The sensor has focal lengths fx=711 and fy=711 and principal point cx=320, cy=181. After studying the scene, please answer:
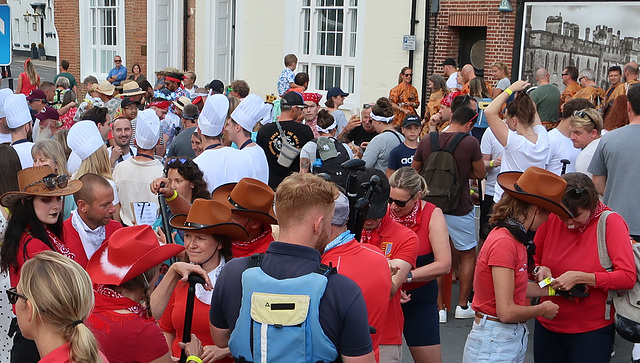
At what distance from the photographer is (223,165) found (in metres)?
5.74

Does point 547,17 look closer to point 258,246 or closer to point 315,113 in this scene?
point 315,113

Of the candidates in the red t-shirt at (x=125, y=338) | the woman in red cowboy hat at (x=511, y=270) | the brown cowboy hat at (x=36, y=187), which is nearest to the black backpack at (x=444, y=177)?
the woman in red cowboy hat at (x=511, y=270)

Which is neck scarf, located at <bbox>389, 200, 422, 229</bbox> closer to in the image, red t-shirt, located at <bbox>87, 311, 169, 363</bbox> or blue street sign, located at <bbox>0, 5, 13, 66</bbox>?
red t-shirt, located at <bbox>87, 311, 169, 363</bbox>

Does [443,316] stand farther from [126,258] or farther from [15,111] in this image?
[15,111]

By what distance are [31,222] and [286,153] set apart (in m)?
3.57

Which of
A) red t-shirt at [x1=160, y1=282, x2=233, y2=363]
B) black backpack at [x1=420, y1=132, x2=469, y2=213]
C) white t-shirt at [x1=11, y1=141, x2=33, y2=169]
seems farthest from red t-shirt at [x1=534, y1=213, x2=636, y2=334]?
white t-shirt at [x1=11, y1=141, x2=33, y2=169]

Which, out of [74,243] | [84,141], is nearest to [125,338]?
[74,243]

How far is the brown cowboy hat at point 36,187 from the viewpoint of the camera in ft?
13.1

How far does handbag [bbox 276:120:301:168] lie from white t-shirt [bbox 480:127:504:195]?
201cm

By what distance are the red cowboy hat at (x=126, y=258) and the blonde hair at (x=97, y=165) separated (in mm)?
2384

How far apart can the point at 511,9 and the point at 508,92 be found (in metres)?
8.53

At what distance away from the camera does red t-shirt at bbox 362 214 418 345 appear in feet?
13.4

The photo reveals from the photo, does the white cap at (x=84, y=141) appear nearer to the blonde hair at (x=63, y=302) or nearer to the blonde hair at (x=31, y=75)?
the blonde hair at (x=63, y=302)

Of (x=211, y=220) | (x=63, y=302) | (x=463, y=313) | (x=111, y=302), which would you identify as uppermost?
(x=211, y=220)
